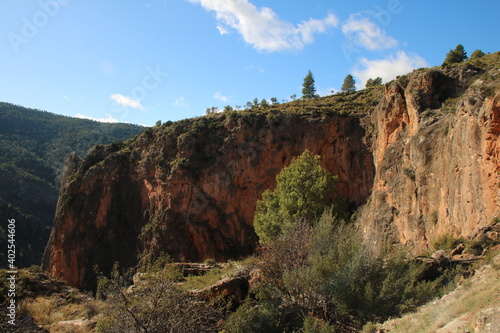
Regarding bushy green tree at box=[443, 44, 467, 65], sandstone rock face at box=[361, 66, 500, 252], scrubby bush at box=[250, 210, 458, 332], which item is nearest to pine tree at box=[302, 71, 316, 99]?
bushy green tree at box=[443, 44, 467, 65]

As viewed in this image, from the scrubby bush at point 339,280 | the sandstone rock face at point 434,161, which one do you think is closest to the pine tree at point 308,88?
the sandstone rock face at point 434,161

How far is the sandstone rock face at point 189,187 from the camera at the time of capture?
3409cm

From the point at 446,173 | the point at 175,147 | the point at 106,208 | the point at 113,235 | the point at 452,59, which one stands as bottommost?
the point at 113,235

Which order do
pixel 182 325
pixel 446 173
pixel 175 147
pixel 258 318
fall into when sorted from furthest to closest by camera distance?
pixel 175 147
pixel 446 173
pixel 258 318
pixel 182 325

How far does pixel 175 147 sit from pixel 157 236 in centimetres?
1019

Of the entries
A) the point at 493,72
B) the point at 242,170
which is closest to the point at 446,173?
the point at 493,72

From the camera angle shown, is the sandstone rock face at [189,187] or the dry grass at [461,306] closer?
the dry grass at [461,306]

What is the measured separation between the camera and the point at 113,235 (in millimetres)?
38531

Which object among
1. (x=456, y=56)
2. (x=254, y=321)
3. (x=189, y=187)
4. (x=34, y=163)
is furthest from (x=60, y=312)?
(x=34, y=163)

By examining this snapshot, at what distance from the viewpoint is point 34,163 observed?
85750 millimetres

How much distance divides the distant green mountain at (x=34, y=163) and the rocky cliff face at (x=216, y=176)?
1494 centimetres

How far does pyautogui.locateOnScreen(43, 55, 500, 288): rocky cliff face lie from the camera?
21.7m

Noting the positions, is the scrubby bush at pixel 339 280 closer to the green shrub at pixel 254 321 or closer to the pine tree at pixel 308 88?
the green shrub at pixel 254 321

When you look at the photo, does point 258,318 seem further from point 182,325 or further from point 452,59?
point 452,59
